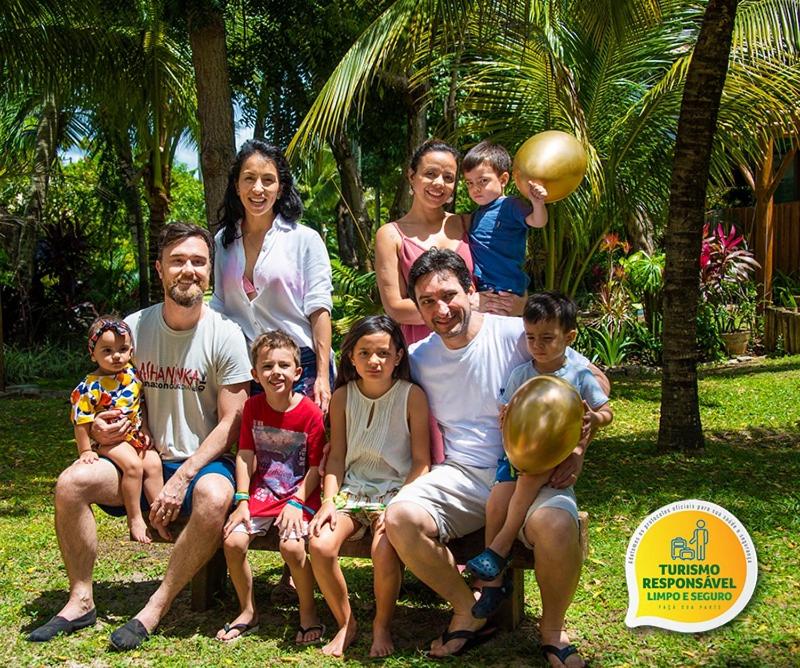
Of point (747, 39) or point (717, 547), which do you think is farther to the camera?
point (747, 39)

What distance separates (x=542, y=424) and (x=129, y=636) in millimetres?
1972

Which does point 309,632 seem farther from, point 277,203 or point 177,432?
point 277,203

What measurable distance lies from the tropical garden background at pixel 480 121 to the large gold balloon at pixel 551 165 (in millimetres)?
2727

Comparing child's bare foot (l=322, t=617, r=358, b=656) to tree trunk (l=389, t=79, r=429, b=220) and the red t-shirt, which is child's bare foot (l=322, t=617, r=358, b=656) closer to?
the red t-shirt

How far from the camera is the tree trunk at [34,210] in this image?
590 inches

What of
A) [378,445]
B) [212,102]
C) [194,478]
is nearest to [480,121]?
[212,102]

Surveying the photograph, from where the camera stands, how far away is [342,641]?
3.99 meters

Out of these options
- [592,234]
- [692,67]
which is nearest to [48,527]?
[692,67]

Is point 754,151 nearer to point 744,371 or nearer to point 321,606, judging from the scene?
point 744,371

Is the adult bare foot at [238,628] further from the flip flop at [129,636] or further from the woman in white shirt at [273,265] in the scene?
the woman in white shirt at [273,265]

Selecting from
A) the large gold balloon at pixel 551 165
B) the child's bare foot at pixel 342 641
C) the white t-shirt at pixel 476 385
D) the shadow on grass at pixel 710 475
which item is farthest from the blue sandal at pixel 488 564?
the shadow on grass at pixel 710 475

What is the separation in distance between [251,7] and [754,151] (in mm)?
5477

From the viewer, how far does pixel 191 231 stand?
4.42m

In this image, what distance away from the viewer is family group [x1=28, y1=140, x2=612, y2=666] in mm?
3893
